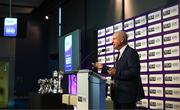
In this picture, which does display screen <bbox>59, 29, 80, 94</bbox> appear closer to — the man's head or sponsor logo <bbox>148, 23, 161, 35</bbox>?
sponsor logo <bbox>148, 23, 161, 35</bbox>

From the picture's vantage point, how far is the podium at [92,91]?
3.13 metres

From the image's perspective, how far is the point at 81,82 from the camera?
3.37 metres

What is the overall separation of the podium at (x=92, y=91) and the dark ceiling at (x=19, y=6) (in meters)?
8.73

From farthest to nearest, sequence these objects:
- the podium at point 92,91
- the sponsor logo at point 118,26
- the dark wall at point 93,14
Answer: the sponsor logo at point 118,26
the dark wall at point 93,14
the podium at point 92,91

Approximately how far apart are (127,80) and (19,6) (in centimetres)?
966

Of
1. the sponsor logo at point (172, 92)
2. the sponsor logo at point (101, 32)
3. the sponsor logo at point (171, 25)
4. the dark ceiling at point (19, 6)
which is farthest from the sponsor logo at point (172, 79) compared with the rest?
the dark ceiling at point (19, 6)

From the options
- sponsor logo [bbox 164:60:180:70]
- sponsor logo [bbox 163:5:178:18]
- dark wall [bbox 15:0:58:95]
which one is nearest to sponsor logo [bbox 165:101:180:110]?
sponsor logo [bbox 164:60:180:70]

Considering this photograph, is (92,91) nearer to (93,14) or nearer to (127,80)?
(127,80)

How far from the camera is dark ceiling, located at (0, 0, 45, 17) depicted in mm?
11711

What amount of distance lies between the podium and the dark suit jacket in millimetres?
156

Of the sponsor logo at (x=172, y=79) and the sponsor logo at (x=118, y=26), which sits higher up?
the sponsor logo at (x=118, y=26)

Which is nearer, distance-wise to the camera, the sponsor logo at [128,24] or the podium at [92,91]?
the podium at [92,91]

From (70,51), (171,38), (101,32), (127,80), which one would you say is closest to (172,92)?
(171,38)

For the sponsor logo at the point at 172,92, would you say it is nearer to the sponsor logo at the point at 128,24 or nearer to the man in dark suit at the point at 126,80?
the man in dark suit at the point at 126,80
